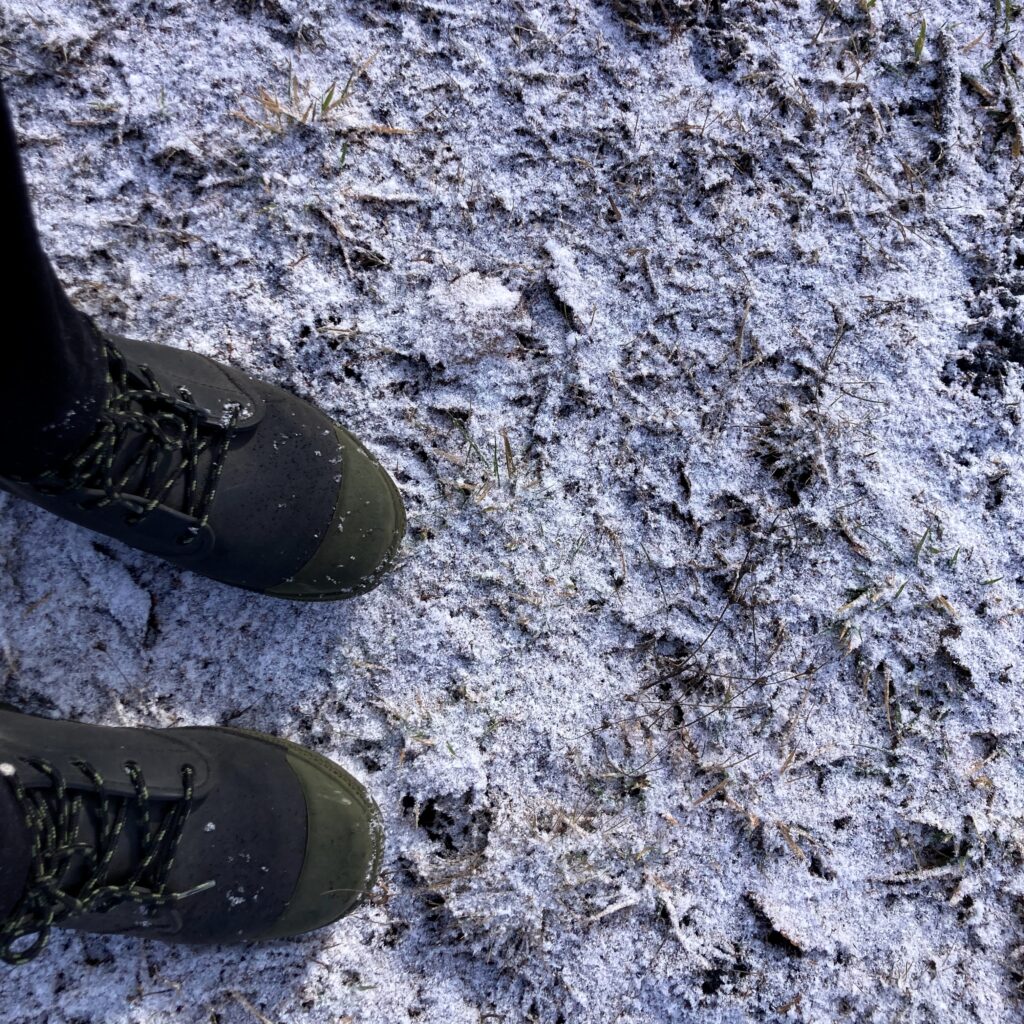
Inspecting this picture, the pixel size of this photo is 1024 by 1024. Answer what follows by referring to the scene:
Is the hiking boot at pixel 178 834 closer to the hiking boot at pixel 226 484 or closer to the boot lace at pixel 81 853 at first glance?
the boot lace at pixel 81 853

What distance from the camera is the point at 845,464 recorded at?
62.2 inches

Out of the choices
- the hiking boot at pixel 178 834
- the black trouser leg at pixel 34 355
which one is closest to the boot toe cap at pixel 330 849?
the hiking boot at pixel 178 834

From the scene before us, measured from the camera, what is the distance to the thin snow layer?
1.48 metres

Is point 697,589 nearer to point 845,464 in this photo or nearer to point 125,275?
point 845,464

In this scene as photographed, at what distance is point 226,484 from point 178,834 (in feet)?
1.95

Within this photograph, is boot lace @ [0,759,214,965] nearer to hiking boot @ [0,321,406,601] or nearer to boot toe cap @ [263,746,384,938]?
boot toe cap @ [263,746,384,938]

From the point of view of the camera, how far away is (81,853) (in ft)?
→ 3.89

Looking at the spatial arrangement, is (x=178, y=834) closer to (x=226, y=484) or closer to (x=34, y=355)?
(x=226, y=484)

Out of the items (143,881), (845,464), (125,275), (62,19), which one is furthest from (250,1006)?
(62,19)

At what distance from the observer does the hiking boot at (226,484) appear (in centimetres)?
124

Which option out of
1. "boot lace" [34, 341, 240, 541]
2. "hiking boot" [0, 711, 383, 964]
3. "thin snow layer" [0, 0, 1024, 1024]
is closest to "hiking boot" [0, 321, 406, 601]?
"boot lace" [34, 341, 240, 541]

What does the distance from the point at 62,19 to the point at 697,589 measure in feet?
5.66

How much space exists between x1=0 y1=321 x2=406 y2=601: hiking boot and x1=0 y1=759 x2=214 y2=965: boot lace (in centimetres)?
38

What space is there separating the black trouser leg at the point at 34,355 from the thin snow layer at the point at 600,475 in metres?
0.44
